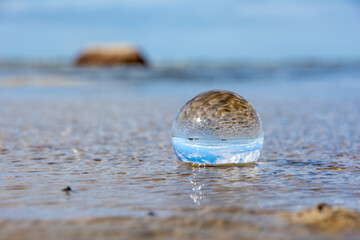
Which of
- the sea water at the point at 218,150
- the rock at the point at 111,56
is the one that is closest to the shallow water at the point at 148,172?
the sea water at the point at 218,150

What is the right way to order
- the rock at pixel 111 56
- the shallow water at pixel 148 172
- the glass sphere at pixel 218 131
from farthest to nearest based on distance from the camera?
the rock at pixel 111 56, the glass sphere at pixel 218 131, the shallow water at pixel 148 172

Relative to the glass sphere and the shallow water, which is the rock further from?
the glass sphere

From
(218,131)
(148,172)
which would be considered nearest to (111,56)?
(218,131)

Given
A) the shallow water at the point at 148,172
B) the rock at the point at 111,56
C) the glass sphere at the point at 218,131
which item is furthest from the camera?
the rock at the point at 111,56

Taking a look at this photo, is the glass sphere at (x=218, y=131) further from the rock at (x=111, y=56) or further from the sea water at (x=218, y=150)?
the rock at (x=111, y=56)

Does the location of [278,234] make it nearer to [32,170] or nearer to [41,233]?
[41,233]

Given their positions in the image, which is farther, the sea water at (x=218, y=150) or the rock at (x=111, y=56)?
the rock at (x=111, y=56)

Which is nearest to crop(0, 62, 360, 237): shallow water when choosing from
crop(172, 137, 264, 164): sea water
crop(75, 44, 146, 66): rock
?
→ crop(172, 137, 264, 164): sea water

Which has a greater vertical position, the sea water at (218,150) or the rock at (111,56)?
the rock at (111,56)
